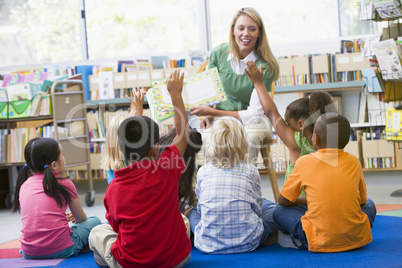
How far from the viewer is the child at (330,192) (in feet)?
6.39

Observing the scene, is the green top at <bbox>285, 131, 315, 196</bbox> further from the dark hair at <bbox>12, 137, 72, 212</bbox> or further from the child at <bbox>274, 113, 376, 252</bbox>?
the dark hair at <bbox>12, 137, 72, 212</bbox>

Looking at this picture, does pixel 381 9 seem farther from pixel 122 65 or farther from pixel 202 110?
pixel 122 65

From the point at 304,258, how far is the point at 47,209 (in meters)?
1.16

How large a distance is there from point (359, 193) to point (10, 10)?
5102 millimetres

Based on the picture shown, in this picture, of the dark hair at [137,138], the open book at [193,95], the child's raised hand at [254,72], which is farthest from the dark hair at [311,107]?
the dark hair at [137,138]

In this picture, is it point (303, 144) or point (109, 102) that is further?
point (109, 102)

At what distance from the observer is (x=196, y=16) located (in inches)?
217

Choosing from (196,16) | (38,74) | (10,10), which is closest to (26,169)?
(38,74)

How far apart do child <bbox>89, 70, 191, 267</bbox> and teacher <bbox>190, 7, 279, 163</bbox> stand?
39.3 inches

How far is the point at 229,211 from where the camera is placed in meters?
2.13

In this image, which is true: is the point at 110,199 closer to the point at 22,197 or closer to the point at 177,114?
the point at 177,114

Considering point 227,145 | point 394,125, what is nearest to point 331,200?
point 227,145

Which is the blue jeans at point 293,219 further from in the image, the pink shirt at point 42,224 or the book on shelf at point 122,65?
the book on shelf at point 122,65

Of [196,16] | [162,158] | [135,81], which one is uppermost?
[196,16]
